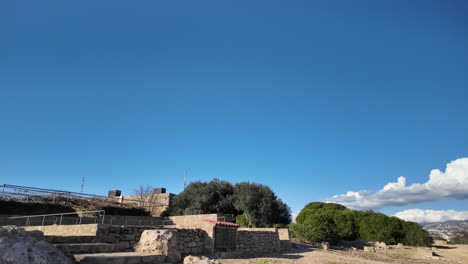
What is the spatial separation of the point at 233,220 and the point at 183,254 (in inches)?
698

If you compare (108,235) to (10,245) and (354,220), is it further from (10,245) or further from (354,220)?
(354,220)

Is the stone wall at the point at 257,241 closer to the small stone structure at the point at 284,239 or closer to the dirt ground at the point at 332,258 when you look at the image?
the dirt ground at the point at 332,258

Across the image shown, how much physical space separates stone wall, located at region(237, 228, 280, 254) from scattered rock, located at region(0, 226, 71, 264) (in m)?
12.4

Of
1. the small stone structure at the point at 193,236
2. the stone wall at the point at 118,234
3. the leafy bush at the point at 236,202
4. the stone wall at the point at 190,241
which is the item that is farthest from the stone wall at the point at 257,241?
the leafy bush at the point at 236,202

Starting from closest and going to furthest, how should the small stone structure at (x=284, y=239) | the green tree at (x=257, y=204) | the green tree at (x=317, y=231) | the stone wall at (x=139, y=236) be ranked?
the stone wall at (x=139, y=236) → the small stone structure at (x=284, y=239) → the green tree at (x=317, y=231) → the green tree at (x=257, y=204)

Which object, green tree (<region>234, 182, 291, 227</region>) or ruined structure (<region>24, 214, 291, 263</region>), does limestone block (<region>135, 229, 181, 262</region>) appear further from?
green tree (<region>234, 182, 291, 227</region>)

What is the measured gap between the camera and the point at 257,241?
731 inches

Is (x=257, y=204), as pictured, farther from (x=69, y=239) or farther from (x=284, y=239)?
(x=69, y=239)

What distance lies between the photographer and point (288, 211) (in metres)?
33.4

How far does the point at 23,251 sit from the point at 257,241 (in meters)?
15.5

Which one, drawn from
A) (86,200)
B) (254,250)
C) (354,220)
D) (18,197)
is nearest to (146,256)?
(254,250)

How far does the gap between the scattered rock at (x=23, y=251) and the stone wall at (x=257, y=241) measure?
490 inches

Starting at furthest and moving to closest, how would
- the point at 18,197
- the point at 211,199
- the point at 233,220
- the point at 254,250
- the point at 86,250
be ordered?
the point at 211,199, the point at 233,220, the point at 18,197, the point at 254,250, the point at 86,250

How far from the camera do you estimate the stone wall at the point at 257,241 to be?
17.2 meters
